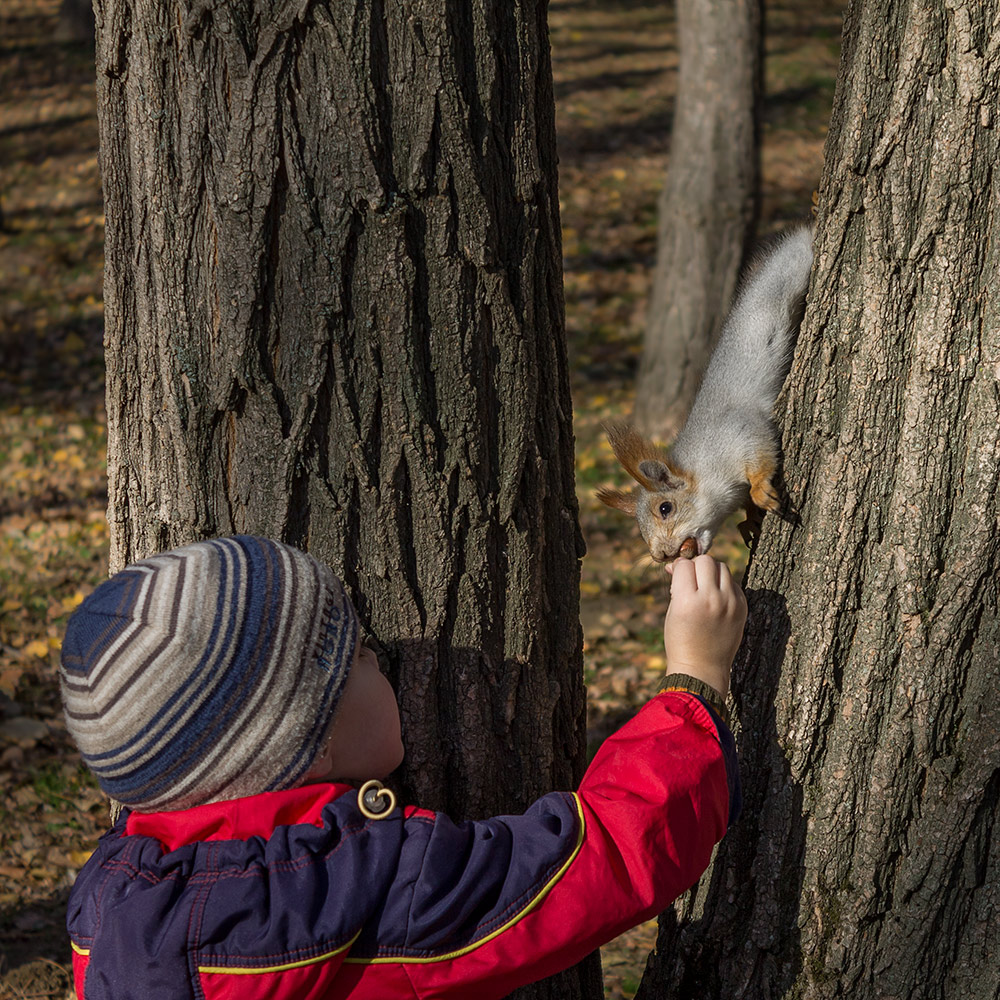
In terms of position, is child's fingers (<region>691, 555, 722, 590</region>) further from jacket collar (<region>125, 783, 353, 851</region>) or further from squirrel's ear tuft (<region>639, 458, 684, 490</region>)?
squirrel's ear tuft (<region>639, 458, 684, 490</region>)

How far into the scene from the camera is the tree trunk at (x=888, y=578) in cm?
167

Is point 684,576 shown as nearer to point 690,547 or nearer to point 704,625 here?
A: point 704,625

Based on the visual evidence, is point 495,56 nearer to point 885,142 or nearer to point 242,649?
point 885,142

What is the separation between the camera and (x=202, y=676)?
1.39 metres

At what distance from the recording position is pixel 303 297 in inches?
65.7

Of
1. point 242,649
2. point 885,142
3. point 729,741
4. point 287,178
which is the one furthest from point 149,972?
point 885,142

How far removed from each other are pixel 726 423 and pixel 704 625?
92 cm

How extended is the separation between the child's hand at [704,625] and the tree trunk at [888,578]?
0.53 feet

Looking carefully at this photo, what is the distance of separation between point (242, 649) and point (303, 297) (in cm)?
57

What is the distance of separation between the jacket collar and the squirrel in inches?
49.3

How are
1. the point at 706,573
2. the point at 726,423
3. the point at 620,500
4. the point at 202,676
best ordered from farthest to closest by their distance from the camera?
the point at 620,500 → the point at 726,423 → the point at 706,573 → the point at 202,676

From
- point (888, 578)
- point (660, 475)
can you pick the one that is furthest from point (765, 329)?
point (888, 578)

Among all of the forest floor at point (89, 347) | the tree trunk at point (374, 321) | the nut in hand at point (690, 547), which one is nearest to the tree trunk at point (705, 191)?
the forest floor at point (89, 347)

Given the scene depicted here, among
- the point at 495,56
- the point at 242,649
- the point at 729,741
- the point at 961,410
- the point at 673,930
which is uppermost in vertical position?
the point at 495,56
